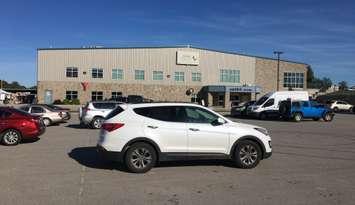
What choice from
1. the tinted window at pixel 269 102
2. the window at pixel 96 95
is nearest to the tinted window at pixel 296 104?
the tinted window at pixel 269 102

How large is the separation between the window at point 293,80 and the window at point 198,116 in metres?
73.9

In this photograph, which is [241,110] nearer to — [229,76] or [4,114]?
[4,114]

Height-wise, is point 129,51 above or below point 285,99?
above

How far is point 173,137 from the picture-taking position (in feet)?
38.2

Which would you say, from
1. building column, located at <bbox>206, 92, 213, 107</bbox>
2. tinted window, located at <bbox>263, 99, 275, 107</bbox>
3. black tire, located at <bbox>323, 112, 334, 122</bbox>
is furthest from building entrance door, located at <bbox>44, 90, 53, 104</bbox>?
black tire, located at <bbox>323, 112, 334, 122</bbox>

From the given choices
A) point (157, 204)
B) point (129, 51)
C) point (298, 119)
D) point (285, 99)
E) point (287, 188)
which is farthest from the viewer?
point (129, 51)

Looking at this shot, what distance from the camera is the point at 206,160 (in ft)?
43.0

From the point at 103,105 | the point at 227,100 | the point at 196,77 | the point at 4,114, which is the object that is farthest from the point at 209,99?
the point at 4,114

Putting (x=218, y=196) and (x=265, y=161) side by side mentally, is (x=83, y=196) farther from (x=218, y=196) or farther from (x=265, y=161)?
(x=265, y=161)

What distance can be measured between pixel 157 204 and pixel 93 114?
58.6ft

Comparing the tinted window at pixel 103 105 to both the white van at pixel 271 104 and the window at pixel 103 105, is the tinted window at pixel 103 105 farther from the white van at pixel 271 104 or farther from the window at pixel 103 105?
the white van at pixel 271 104

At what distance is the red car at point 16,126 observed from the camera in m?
17.4

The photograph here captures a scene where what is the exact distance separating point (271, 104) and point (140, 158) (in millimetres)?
30272

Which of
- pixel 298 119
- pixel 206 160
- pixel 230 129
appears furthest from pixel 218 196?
pixel 298 119
